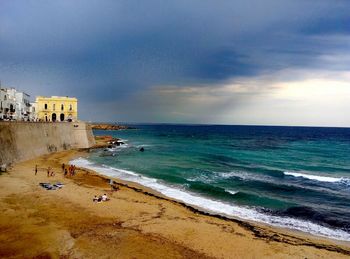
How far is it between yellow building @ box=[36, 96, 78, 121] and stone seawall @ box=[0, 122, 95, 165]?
21.3 ft

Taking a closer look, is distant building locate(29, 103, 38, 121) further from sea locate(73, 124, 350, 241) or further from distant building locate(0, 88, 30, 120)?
sea locate(73, 124, 350, 241)

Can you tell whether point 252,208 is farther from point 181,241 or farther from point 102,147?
point 102,147

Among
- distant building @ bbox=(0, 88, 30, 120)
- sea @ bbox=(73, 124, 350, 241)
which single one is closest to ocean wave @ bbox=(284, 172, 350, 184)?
sea @ bbox=(73, 124, 350, 241)

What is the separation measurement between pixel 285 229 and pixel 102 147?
4996 centimetres

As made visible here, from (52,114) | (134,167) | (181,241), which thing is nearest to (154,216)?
(181,241)

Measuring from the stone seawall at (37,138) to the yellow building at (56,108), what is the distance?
6.51 metres

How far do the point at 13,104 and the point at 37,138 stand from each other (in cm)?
1271

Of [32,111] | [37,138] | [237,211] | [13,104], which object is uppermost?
[13,104]

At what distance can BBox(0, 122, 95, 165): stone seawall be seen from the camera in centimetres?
3369

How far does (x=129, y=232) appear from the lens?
1630cm

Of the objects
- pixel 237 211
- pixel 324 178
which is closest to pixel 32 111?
pixel 324 178

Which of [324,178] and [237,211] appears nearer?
[237,211]

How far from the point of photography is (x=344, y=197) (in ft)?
85.0

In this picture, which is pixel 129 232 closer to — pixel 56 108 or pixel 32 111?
pixel 56 108
